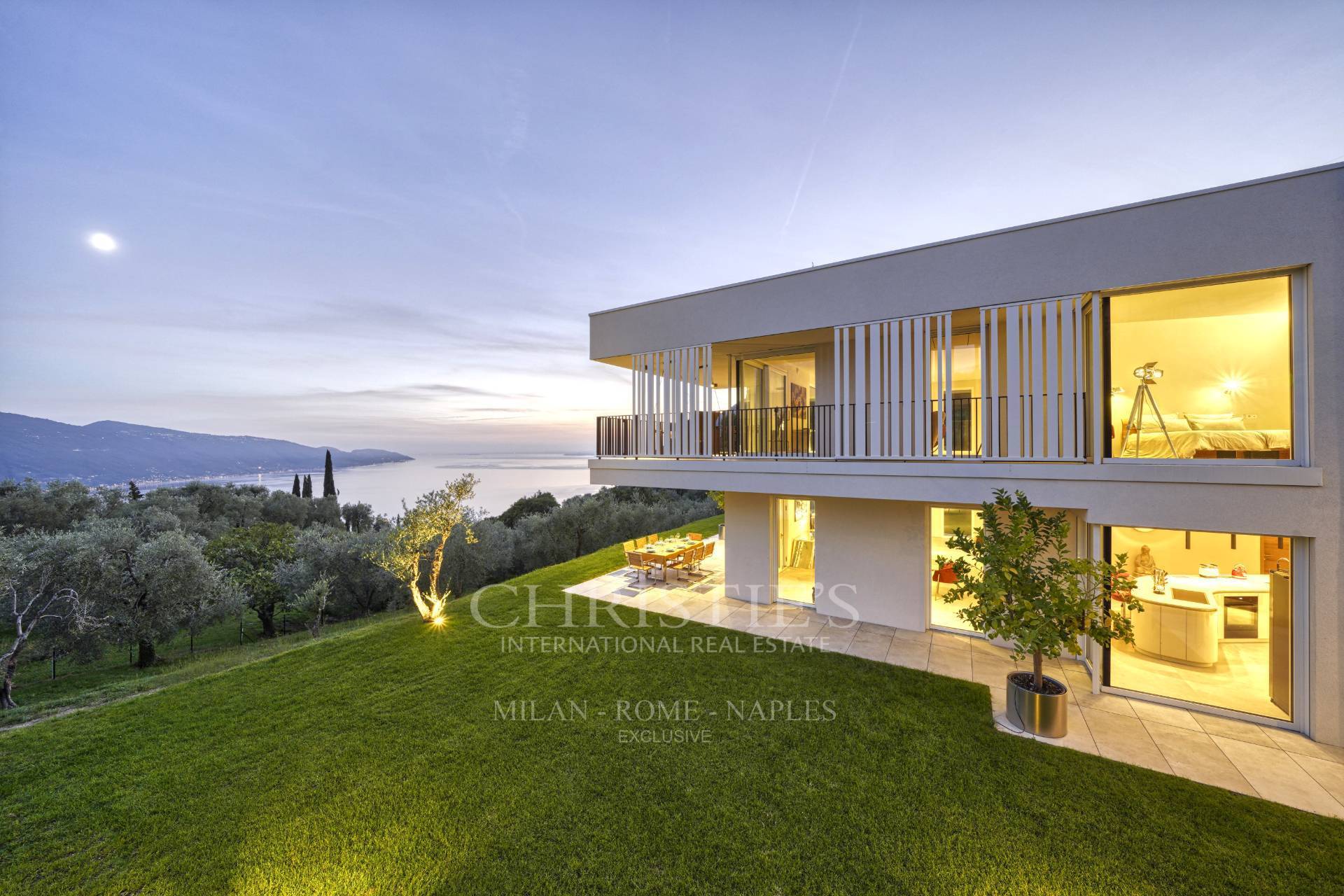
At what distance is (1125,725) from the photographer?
16.8 ft

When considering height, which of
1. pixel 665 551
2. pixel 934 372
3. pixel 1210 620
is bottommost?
pixel 665 551

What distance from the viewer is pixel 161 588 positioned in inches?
507

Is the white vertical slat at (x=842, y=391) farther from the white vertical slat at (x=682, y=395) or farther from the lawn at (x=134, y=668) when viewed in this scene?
the lawn at (x=134, y=668)

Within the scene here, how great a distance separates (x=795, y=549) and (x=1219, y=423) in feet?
23.9

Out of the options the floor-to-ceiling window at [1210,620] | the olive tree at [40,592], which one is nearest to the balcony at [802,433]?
the floor-to-ceiling window at [1210,620]

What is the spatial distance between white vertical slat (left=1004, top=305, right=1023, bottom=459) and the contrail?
721 centimetres

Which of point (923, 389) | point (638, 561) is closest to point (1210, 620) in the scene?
point (923, 389)

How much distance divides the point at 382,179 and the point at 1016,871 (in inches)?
673

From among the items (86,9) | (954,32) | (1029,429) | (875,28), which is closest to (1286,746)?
(1029,429)

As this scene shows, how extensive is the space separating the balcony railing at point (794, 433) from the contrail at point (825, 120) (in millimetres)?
6977

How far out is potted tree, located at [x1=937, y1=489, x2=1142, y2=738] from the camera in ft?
15.2

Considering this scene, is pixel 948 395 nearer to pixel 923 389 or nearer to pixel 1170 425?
pixel 923 389

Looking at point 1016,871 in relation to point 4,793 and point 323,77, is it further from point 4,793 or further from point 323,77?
point 323,77

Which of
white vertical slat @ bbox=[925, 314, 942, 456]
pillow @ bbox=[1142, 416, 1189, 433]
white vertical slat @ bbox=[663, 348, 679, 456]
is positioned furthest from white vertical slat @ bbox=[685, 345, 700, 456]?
pillow @ bbox=[1142, 416, 1189, 433]
